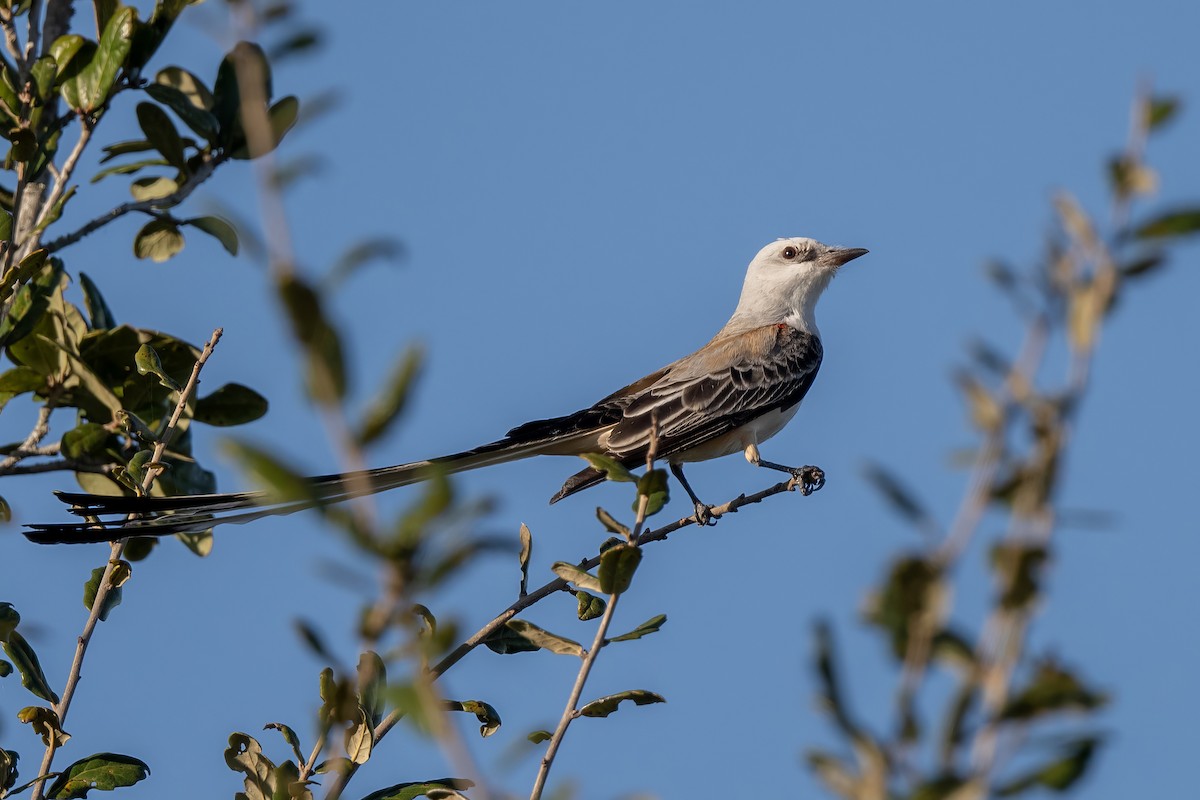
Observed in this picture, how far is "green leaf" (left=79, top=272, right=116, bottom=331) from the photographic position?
15.9ft

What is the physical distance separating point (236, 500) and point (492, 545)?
97.1 inches

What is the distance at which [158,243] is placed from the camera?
5.12 meters

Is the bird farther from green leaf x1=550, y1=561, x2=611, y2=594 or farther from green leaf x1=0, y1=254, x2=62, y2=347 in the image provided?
green leaf x1=550, y1=561, x2=611, y2=594

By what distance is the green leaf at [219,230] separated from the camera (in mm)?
4879

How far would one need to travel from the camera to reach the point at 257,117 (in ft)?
4.56

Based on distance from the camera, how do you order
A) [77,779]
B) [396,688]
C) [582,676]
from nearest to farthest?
[396,688]
[582,676]
[77,779]

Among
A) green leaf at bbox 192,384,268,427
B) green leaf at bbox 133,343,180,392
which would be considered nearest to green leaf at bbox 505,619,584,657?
green leaf at bbox 133,343,180,392

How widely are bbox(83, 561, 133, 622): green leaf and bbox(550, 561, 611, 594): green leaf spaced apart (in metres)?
1.26

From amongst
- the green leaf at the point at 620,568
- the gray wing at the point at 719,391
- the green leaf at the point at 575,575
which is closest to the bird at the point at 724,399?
the gray wing at the point at 719,391

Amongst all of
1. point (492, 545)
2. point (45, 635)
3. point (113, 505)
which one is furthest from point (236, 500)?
point (492, 545)

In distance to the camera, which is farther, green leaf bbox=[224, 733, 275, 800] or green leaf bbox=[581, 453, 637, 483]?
green leaf bbox=[224, 733, 275, 800]

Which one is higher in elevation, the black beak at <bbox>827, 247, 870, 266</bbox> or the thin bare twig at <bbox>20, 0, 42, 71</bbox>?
the black beak at <bbox>827, 247, 870, 266</bbox>

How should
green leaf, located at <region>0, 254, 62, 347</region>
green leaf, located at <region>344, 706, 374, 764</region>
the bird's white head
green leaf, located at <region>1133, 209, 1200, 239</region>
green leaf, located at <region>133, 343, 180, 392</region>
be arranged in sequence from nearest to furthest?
1. green leaf, located at <region>1133, 209, 1200, 239</region>
2. green leaf, located at <region>344, 706, 374, 764</region>
3. green leaf, located at <region>133, 343, 180, 392</region>
4. green leaf, located at <region>0, 254, 62, 347</region>
5. the bird's white head

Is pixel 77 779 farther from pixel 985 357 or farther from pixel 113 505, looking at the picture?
pixel 985 357
